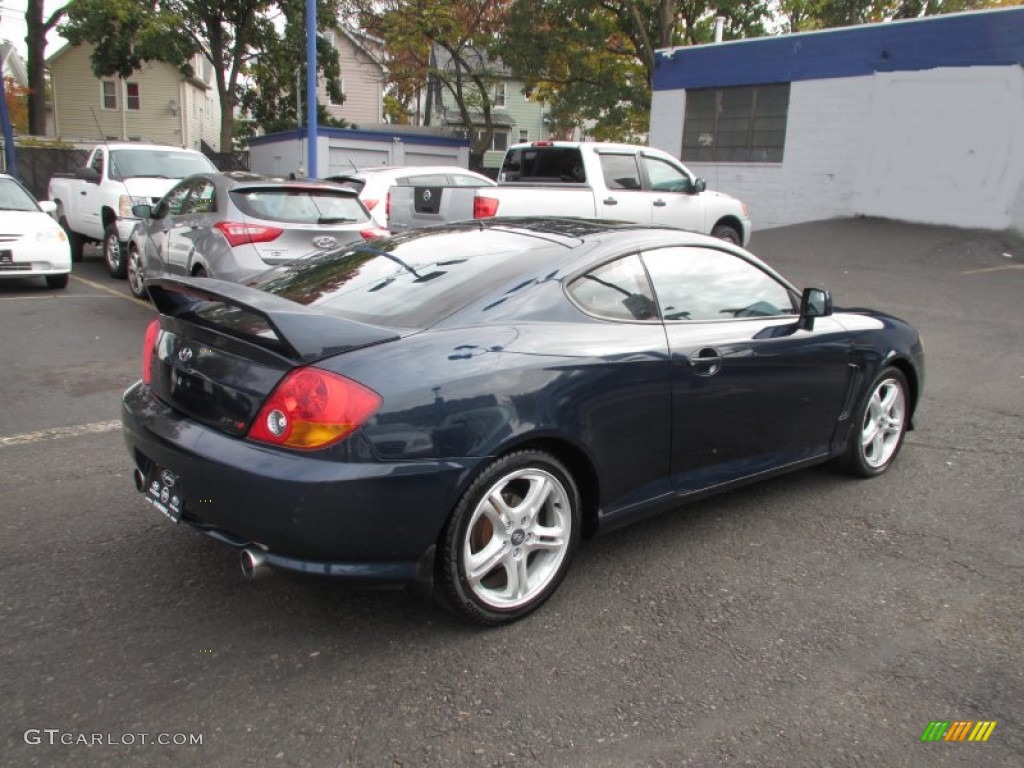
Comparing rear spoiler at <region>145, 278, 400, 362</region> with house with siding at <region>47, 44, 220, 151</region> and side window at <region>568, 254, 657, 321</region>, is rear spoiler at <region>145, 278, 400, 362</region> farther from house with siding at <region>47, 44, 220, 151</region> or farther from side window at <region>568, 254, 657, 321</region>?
house with siding at <region>47, 44, 220, 151</region>

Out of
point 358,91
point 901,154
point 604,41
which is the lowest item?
point 901,154

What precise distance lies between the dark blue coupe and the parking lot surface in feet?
1.01

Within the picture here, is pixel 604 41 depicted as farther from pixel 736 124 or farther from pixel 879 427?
pixel 879 427

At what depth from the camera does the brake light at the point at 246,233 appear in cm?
739

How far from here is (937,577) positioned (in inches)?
141

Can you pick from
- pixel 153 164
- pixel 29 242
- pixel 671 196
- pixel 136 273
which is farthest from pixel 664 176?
pixel 29 242

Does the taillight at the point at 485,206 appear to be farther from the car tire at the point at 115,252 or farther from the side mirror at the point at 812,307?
the side mirror at the point at 812,307

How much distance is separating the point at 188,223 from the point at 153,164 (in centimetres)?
520

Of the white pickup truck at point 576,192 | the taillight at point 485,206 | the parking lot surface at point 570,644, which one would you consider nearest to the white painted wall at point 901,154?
the white pickup truck at point 576,192

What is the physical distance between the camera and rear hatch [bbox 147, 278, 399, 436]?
2803 mm

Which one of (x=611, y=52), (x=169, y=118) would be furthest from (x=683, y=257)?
(x=169, y=118)

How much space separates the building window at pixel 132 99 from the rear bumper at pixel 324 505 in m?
44.2

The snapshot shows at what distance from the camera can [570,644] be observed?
2.99m

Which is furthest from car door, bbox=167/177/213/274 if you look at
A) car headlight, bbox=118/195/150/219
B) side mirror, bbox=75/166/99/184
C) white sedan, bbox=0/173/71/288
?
side mirror, bbox=75/166/99/184
